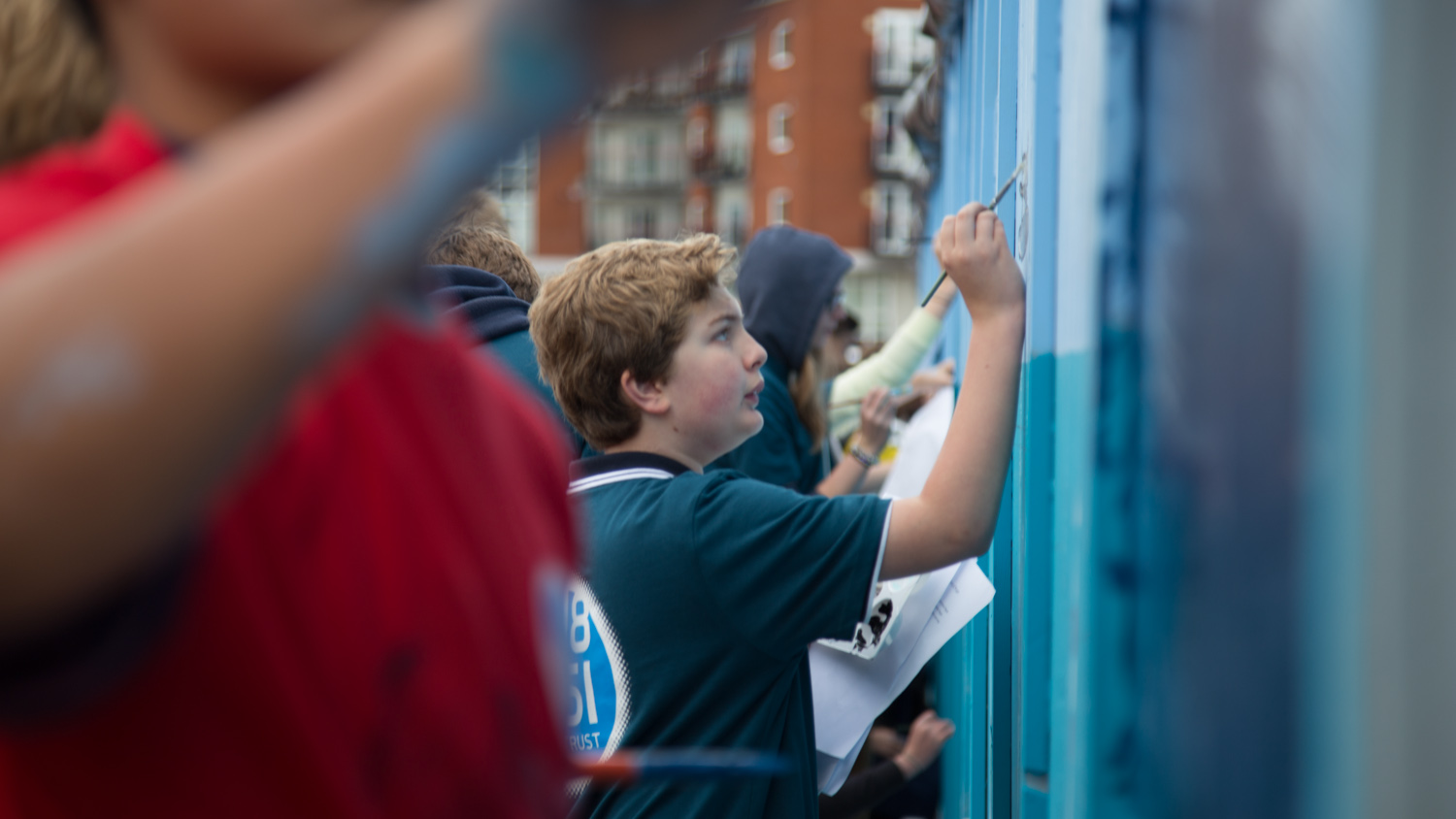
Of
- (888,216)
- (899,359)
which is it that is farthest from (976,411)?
(888,216)

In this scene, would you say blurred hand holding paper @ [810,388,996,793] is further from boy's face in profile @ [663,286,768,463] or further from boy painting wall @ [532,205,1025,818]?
boy's face in profile @ [663,286,768,463]

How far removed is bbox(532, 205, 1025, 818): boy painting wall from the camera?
1.59 metres

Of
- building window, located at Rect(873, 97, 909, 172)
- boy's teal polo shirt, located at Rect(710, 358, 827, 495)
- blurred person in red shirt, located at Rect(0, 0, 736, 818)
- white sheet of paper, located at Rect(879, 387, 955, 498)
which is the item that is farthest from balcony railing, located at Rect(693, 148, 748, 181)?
blurred person in red shirt, located at Rect(0, 0, 736, 818)

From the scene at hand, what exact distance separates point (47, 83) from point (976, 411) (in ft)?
3.83

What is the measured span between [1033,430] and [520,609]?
1.18 metres

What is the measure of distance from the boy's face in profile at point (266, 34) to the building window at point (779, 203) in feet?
122

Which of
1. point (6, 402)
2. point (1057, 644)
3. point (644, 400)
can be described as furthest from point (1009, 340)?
point (6, 402)

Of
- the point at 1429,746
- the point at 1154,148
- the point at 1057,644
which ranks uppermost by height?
the point at 1154,148

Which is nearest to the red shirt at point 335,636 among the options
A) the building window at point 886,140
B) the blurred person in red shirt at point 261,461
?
the blurred person in red shirt at point 261,461

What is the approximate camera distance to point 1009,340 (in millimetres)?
1582

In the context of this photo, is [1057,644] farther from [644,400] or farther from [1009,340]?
[644,400]

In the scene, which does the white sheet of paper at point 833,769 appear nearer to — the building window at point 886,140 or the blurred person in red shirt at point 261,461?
the blurred person in red shirt at point 261,461

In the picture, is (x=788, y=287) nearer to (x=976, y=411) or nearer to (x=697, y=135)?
(x=976, y=411)

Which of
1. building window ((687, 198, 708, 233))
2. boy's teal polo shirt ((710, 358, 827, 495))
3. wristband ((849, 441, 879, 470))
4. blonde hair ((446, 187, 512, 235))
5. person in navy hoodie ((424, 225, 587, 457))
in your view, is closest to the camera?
person in navy hoodie ((424, 225, 587, 457))
